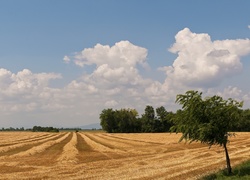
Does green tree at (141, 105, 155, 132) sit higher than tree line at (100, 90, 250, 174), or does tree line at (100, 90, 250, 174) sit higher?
green tree at (141, 105, 155, 132)

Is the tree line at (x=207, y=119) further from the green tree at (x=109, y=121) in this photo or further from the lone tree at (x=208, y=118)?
the green tree at (x=109, y=121)

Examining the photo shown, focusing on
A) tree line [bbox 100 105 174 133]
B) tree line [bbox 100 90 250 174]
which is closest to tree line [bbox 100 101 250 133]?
tree line [bbox 100 105 174 133]

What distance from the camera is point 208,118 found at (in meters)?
23.7

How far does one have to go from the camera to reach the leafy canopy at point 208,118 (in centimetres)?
2327

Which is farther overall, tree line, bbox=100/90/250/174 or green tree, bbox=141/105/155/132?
green tree, bbox=141/105/155/132

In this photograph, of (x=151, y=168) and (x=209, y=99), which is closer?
(x=209, y=99)

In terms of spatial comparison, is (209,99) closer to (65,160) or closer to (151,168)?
(151,168)

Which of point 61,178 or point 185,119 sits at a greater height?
point 185,119

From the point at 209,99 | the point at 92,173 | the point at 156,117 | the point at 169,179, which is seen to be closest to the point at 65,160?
the point at 92,173

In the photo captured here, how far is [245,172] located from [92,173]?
41.9ft

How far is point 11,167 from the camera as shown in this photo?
3506cm

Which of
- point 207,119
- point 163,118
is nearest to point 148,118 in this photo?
point 163,118

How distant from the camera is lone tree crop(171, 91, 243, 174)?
916 inches

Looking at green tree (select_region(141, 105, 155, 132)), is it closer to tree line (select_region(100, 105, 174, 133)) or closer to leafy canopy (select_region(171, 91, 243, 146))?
tree line (select_region(100, 105, 174, 133))
